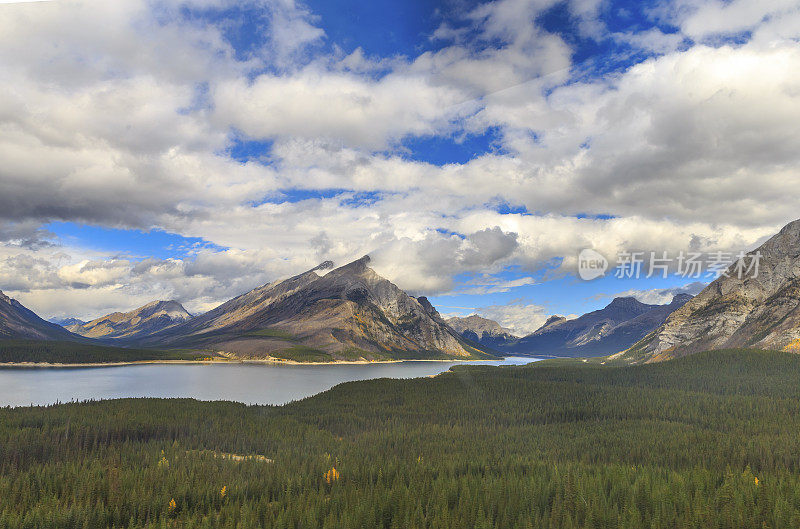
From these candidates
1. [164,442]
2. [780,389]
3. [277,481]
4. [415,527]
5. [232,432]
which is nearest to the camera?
[415,527]

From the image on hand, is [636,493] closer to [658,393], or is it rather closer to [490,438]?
[490,438]

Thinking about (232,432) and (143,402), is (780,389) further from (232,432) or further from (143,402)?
(143,402)

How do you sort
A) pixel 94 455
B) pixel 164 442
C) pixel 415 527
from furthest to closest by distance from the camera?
pixel 164 442, pixel 94 455, pixel 415 527

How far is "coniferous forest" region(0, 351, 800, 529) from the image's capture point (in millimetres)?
19562

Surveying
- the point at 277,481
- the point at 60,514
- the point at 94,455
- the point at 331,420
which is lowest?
the point at 331,420

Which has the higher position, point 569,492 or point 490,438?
point 569,492

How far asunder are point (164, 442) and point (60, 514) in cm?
3748

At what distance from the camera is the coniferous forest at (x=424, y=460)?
1956 centimetres

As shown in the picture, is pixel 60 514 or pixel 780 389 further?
pixel 780 389

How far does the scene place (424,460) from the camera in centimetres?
3884

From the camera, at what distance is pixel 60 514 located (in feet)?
67.4

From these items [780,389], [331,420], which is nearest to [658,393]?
[780,389]

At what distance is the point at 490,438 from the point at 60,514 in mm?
50259

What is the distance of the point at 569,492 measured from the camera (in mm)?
21641
